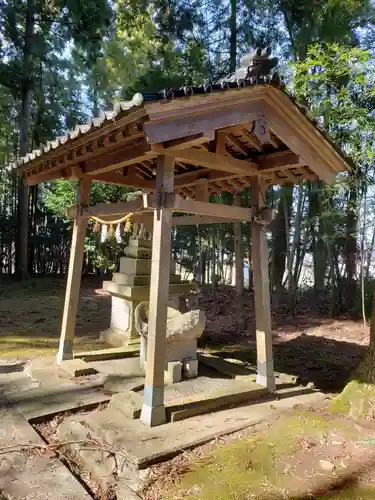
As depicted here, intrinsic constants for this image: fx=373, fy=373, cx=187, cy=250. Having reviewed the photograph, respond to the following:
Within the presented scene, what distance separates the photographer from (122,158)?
3525 millimetres

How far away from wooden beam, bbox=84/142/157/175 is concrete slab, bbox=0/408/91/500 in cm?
241

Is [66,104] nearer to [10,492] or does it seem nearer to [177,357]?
[177,357]

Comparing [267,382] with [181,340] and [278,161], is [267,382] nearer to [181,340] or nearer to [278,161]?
[181,340]

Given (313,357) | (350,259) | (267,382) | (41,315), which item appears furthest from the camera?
(350,259)

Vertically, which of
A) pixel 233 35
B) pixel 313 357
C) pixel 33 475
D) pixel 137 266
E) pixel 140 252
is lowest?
pixel 313 357

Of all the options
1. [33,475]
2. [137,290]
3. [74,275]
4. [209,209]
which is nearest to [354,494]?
[33,475]

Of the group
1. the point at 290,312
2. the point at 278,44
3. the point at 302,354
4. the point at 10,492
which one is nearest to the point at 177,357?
the point at 10,492

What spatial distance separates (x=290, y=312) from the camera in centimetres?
943

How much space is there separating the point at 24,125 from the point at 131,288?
9798 mm

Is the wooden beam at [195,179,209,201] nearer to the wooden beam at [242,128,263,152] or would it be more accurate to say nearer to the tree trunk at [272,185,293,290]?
the wooden beam at [242,128,263,152]

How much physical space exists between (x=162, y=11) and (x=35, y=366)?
31.4ft

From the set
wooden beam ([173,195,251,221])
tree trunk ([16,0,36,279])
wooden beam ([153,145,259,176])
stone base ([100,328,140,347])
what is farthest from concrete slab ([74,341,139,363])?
tree trunk ([16,0,36,279])

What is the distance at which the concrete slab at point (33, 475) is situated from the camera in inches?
87.5

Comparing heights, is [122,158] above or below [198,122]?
below
